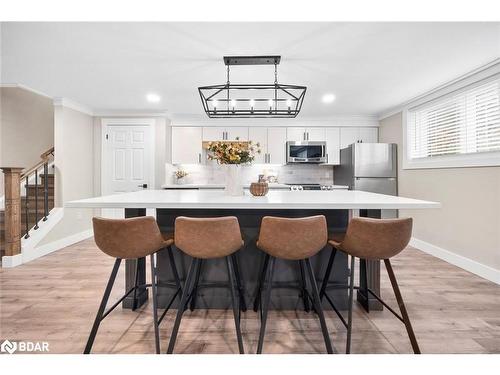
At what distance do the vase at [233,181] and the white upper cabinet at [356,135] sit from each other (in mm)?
3694

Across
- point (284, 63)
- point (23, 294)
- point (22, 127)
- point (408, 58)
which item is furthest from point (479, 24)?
point (22, 127)

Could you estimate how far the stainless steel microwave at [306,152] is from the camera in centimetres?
516

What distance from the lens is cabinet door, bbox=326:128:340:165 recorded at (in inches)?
210

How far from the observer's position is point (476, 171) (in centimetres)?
309

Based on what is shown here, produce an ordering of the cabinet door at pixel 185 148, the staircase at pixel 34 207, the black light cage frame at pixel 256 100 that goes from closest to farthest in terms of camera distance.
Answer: the black light cage frame at pixel 256 100 < the staircase at pixel 34 207 < the cabinet door at pixel 185 148

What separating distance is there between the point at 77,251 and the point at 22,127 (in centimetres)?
269

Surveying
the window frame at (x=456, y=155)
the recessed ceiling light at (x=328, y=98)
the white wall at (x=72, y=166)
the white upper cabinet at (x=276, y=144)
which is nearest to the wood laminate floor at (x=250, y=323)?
the window frame at (x=456, y=155)

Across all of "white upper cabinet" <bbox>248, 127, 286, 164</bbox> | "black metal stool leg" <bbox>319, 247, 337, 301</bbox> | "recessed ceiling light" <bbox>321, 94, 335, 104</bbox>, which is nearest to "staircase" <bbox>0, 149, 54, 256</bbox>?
"white upper cabinet" <bbox>248, 127, 286, 164</bbox>

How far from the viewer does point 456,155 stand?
3.45 metres

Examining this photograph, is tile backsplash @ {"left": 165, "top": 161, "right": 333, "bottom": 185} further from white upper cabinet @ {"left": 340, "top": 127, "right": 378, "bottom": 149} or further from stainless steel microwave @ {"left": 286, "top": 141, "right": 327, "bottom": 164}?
white upper cabinet @ {"left": 340, "top": 127, "right": 378, "bottom": 149}

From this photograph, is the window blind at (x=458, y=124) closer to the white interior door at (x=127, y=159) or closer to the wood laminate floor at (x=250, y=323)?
the wood laminate floor at (x=250, y=323)

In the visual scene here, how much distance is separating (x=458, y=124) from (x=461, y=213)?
1170 millimetres

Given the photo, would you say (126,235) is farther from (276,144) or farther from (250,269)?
(276,144)
